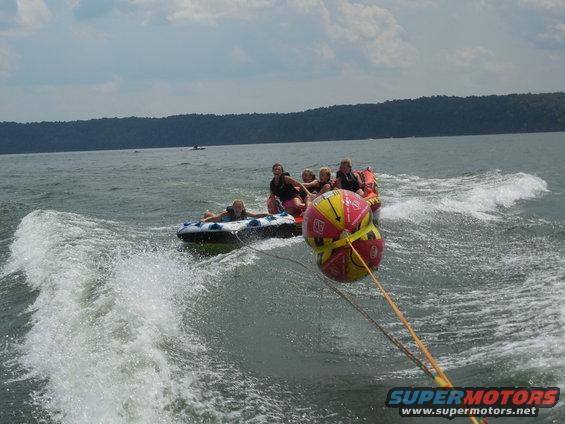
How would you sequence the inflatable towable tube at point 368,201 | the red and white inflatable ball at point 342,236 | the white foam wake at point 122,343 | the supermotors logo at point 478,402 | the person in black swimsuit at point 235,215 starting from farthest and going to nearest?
the inflatable towable tube at point 368,201
the person in black swimsuit at point 235,215
the red and white inflatable ball at point 342,236
the white foam wake at point 122,343
the supermotors logo at point 478,402

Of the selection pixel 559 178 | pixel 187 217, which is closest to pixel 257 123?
pixel 559 178

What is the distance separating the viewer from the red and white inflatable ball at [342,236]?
5.61 metres

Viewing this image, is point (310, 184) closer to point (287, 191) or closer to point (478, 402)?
point (287, 191)

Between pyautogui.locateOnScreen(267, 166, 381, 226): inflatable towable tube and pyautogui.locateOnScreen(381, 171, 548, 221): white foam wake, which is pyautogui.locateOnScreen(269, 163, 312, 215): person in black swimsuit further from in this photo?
pyautogui.locateOnScreen(381, 171, 548, 221): white foam wake

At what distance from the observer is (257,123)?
121 meters

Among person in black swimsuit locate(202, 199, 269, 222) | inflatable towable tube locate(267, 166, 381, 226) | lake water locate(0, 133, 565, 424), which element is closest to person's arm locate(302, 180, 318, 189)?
inflatable towable tube locate(267, 166, 381, 226)

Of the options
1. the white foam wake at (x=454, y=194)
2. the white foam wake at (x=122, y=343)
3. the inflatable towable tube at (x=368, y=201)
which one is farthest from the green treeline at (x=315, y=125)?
the white foam wake at (x=122, y=343)

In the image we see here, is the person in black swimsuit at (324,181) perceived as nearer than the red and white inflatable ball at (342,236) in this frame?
No

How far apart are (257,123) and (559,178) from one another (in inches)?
3895

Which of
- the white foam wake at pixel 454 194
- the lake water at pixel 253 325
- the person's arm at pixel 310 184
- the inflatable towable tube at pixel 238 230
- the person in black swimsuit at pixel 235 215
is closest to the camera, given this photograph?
the lake water at pixel 253 325

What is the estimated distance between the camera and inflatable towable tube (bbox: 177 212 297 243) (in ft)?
34.6

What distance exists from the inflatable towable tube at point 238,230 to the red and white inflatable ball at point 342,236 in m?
4.69

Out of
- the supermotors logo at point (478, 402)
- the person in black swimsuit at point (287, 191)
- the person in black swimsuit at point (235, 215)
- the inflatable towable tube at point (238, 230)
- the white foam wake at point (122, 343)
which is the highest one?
the person in black swimsuit at point (287, 191)

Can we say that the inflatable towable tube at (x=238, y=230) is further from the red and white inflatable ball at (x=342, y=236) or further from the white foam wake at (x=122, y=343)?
the red and white inflatable ball at (x=342, y=236)
